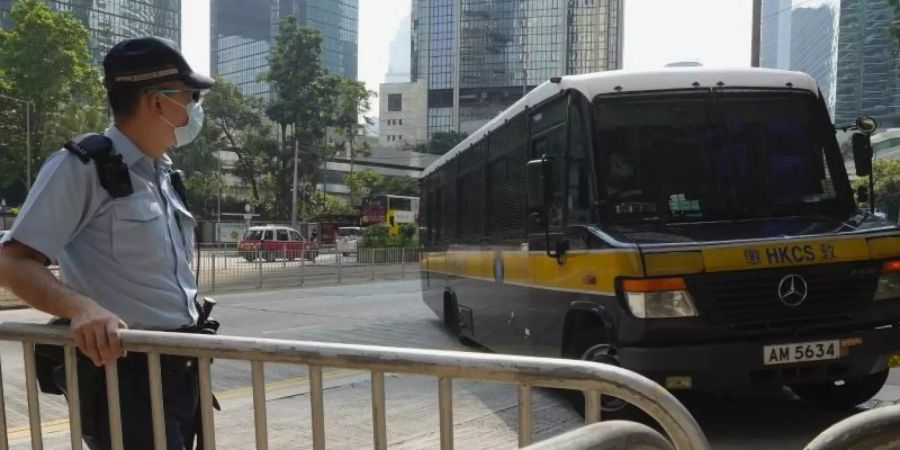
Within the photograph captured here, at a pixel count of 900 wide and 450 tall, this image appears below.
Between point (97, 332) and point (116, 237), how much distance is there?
0.31 metres

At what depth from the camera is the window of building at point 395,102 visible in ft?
368

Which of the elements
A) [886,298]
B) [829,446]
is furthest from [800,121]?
[829,446]

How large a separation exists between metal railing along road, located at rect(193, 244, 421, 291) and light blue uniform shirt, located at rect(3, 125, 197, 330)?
665 inches

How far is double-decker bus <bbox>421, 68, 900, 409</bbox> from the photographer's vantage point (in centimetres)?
447

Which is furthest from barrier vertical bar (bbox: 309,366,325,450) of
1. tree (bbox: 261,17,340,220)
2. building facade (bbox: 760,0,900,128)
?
tree (bbox: 261,17,340,220)

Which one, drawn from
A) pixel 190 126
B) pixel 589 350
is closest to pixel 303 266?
pixel 589 350

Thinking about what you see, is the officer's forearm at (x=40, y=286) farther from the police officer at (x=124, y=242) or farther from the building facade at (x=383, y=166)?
the building facade at (x=383, y=166)

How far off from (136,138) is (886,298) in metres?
4.72

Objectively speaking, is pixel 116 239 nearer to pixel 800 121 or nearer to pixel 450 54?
pixel 800 121

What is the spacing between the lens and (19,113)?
39.4m

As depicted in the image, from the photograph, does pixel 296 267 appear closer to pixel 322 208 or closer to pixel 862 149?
pixel 862 149

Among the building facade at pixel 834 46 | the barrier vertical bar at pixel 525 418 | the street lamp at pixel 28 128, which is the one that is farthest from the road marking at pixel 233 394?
the street lamp at pixel 28 128

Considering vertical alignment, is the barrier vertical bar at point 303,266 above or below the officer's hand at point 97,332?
below

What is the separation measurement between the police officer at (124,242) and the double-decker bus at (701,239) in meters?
2.98
